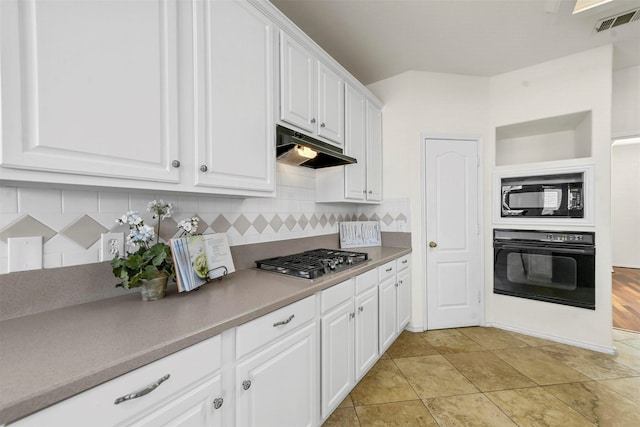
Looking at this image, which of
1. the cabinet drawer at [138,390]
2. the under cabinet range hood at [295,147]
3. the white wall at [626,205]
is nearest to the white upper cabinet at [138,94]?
the under cabinet range hood at [295,147]

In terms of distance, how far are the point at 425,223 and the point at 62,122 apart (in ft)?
9.20

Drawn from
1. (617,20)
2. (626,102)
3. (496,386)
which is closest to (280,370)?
(496,386)

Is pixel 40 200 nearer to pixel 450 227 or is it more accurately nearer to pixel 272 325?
pixel 272 325

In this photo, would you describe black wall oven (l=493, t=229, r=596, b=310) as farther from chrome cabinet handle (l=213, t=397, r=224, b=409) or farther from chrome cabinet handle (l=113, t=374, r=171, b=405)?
chrome cabinet handle (l=113, t=374, r=171, b=405)

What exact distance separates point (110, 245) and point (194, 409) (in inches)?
29.7

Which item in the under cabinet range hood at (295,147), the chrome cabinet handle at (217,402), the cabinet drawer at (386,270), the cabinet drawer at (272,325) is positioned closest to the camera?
the chrome cabinet handle at (217,402)

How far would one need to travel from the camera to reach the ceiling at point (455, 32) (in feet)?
6.23

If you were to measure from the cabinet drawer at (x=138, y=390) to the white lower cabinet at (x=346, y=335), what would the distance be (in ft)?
2.29

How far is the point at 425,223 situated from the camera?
2.81 m

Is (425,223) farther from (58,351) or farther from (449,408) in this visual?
(58,351)

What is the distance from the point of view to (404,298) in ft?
8.63

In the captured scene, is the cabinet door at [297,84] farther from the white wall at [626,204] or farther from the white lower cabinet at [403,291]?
the white wall at [626,204]

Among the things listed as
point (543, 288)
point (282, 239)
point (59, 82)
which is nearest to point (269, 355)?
point (282, 239)

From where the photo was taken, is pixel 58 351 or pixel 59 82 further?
pixel 59 82
